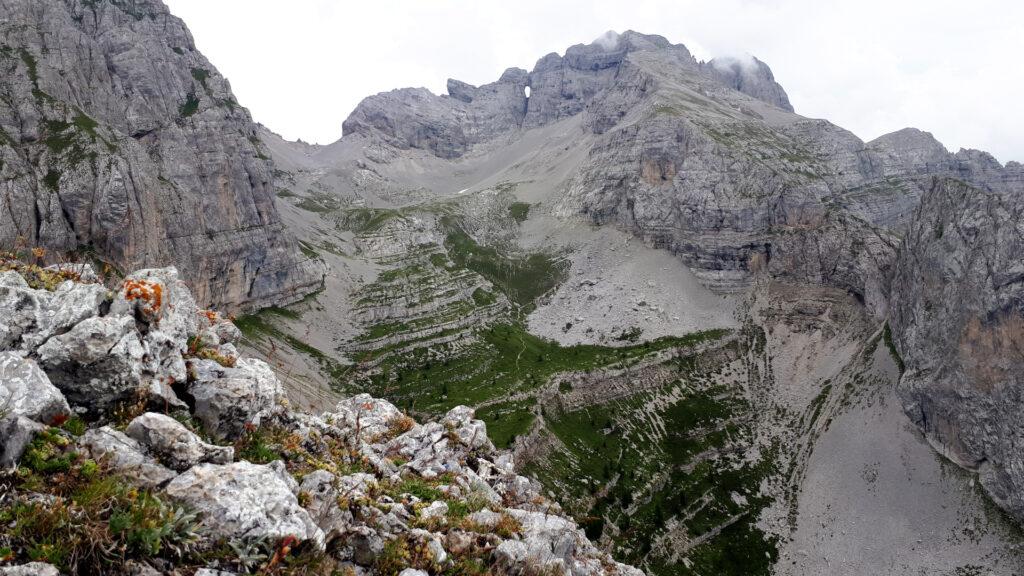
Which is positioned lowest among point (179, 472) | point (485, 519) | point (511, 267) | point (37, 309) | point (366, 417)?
point (485, 519)

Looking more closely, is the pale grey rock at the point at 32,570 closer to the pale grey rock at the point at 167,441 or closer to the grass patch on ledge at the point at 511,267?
the pale grey rock at the point at 167,441

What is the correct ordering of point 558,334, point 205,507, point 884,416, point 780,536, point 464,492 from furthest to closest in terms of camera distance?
point 558,334 → point 884,416 → point 780,536 → point 464,492 → point 205,507

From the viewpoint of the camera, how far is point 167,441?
32.1 feet

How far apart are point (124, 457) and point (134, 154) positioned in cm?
9876

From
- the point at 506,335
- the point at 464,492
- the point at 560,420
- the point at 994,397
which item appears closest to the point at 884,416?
the point at 994,397

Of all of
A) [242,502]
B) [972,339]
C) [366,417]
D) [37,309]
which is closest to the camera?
[242,502]

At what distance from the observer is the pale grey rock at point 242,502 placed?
8.79 m

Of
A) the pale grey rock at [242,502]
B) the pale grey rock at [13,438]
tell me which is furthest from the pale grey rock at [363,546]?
the pale grey rock at [13,438]

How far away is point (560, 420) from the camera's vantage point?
83812 millimetres

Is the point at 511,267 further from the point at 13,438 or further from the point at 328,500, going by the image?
the point at 13,438

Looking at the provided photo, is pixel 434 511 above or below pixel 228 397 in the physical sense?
below

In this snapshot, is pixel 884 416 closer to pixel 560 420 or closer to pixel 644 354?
pixel 644 354

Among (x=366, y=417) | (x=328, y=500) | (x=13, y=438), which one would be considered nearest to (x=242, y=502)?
(x=328, y=500)

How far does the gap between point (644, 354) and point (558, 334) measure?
26.3 meters
